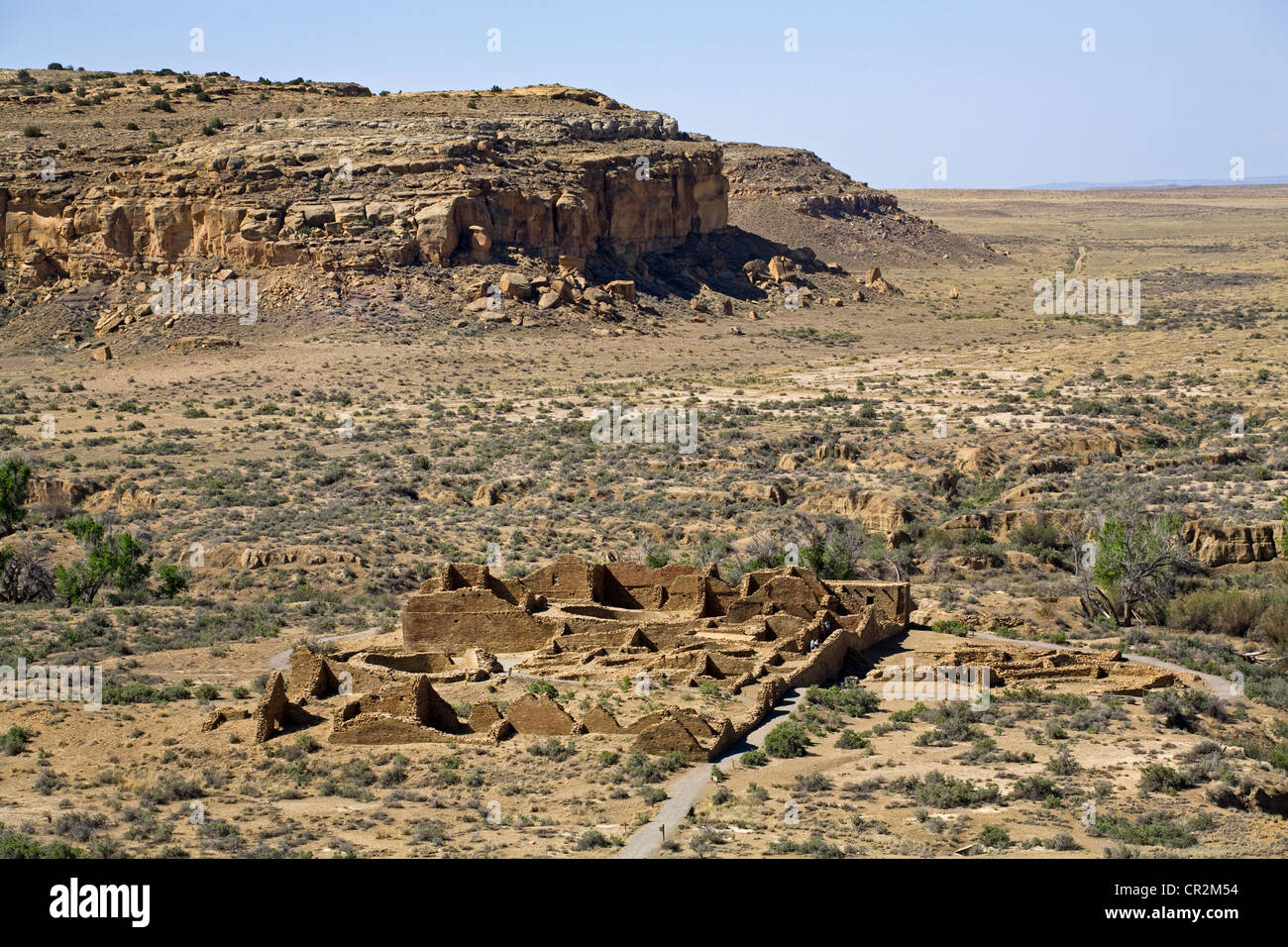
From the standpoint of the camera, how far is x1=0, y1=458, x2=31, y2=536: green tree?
1510 inches

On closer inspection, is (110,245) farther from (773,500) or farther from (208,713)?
(208,713)


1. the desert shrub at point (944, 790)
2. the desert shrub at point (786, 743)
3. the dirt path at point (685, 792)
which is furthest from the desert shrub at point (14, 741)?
the desert shrub at point (944, 790)

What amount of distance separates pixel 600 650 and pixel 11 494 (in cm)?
2123

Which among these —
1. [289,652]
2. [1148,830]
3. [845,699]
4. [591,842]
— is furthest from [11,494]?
[1148,830]

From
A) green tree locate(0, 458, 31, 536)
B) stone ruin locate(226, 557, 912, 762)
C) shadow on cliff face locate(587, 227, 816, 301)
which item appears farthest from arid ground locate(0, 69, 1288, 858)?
shadow on cliff face locate(587, 227, 816, 301)

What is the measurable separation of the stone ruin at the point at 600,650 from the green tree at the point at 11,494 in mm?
16621

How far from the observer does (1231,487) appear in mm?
40500

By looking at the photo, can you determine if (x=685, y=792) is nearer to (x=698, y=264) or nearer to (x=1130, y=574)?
(x=1130, y=574)

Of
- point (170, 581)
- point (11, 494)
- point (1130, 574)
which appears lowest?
point (170, 581)

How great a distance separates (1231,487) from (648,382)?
30.0m

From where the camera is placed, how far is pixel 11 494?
1521 inches

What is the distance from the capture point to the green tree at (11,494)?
126ft
